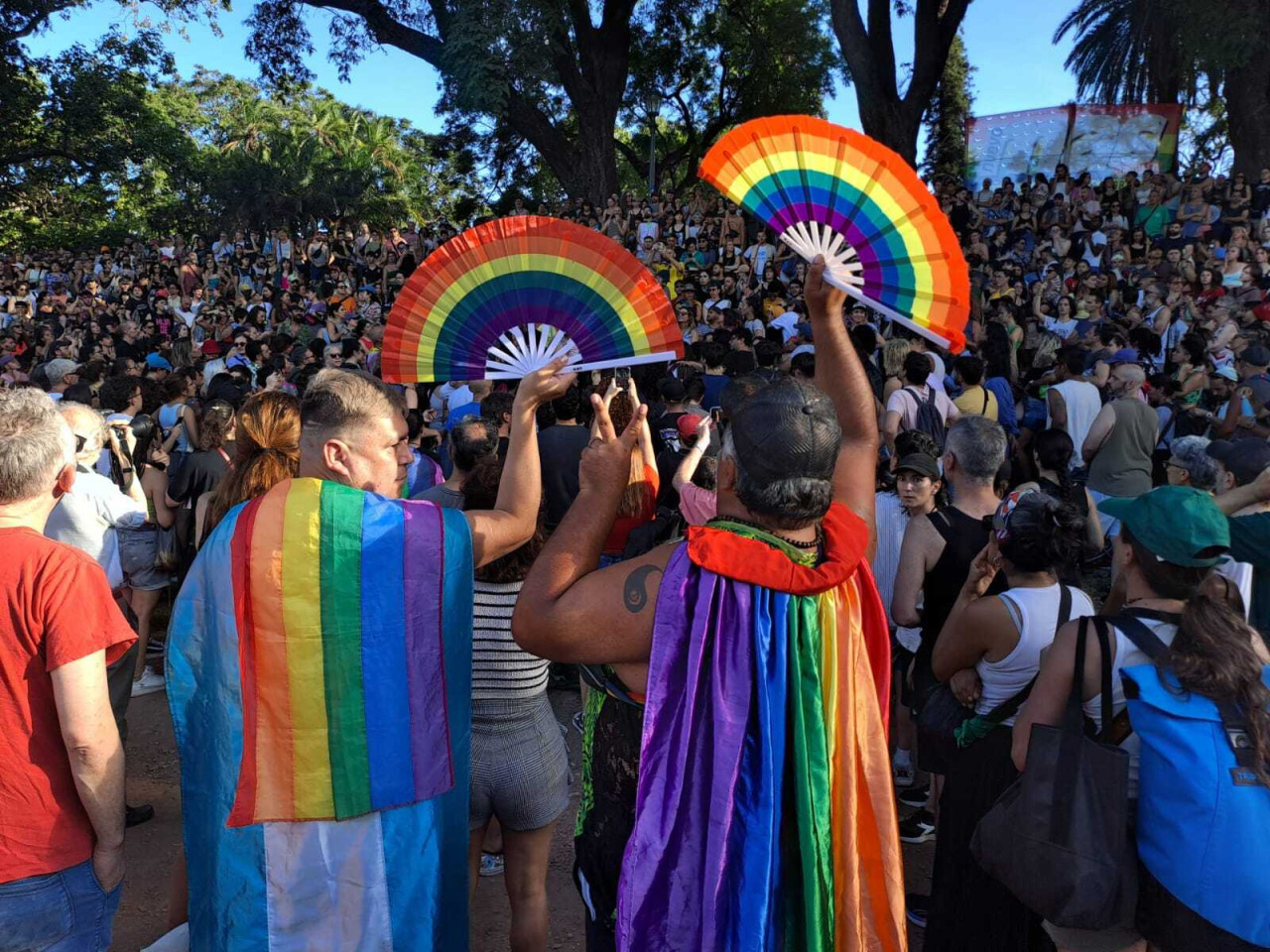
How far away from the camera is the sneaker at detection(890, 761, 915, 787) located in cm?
431

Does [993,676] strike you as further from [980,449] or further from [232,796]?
[232,796]

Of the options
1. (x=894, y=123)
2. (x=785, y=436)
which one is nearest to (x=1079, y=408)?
(x=785, y=436)

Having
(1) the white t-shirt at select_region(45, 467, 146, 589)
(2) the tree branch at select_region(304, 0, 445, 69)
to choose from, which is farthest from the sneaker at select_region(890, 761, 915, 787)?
(2) the tree branch at select_region(304, 0, 445, 69)

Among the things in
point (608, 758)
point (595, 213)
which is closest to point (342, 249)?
point (595, 213)

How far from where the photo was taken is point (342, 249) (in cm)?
1920

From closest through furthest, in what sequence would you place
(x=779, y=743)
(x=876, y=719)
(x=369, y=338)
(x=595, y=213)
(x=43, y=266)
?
(x=779, y=743)
(x=876, y=719)
(x=369, y=338)
(x=595, y=213)
(x=43, y=266)

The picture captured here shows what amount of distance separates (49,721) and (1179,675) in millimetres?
2505

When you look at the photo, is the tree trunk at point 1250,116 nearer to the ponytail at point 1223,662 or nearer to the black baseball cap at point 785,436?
the ponytail at point 1223,662

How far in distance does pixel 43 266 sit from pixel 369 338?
19608 mm

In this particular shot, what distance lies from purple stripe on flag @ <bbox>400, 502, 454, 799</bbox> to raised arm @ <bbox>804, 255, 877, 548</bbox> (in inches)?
37.4

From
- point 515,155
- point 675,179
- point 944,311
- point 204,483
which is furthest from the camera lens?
point 675,179

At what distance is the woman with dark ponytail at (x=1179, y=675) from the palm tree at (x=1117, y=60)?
81.3 ft

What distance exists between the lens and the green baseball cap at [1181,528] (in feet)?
6.86

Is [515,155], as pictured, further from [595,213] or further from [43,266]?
[43,266]
